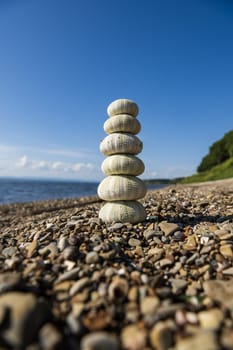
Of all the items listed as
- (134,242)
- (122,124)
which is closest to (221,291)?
(134,242)

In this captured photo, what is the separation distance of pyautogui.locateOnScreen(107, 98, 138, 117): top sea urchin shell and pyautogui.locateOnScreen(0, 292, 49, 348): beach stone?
3.92 m

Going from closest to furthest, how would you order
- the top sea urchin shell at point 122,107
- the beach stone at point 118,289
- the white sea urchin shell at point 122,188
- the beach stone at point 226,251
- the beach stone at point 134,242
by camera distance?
1. the beach stone at point 118,289
2. the beach stone at point 226,251
3. the beach stone at point 134,242
4. the white sea urchin shell at point 122,188
5. the top sea urchin shell at point 122,107

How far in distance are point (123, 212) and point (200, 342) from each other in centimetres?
316

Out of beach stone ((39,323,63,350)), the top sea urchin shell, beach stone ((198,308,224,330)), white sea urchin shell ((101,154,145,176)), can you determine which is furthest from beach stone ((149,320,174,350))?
the top sea urchin shell

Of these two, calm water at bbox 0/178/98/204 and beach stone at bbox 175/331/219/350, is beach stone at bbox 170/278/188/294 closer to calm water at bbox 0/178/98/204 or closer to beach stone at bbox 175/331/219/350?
beach stone at bbox 175/331/219/350

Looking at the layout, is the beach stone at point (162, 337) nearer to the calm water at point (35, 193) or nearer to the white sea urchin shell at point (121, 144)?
the white sea urchin shell at point (121, 144)

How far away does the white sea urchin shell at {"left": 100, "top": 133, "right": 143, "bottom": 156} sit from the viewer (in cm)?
475

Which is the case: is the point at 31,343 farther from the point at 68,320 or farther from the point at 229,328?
the point at 229,328

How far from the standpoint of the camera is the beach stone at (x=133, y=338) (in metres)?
1.64

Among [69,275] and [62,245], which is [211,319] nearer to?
[69,275]

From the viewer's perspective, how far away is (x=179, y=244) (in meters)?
3.73

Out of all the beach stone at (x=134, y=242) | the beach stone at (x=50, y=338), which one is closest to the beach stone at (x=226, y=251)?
the beach stone at (x=134, y=242)

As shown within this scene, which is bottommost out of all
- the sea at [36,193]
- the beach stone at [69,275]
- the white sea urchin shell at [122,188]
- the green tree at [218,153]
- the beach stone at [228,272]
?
the sea at [36,193]

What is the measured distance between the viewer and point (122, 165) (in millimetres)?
4711
